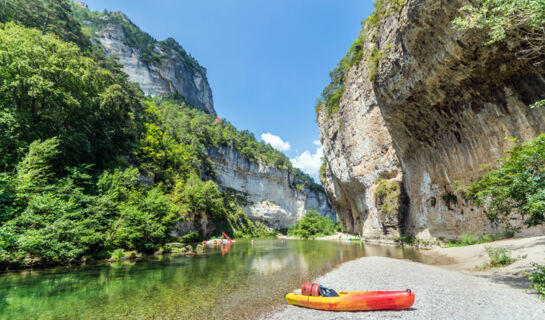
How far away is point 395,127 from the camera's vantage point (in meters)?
22.2

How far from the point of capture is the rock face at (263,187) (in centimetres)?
6619

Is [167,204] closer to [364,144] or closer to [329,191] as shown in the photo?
[364,144]

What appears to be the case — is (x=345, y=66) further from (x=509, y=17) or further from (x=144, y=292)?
(x=144, y=292)

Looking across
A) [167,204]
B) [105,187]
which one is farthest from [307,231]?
[105,187]

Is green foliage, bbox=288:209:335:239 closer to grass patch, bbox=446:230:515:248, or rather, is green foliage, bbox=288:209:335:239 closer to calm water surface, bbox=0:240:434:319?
grass patch, bbox=446:230:515:248

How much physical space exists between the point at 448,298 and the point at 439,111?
48.6 feet

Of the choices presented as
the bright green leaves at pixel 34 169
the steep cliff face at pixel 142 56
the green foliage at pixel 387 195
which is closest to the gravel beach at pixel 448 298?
the bright green leaves at pixel 34 169

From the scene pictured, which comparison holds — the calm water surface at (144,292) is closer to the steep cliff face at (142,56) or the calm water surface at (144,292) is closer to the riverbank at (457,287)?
the riverbank at (457,287)

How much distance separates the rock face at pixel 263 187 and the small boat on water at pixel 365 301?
57151 millimetres

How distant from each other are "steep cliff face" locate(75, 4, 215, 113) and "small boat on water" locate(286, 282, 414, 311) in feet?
255

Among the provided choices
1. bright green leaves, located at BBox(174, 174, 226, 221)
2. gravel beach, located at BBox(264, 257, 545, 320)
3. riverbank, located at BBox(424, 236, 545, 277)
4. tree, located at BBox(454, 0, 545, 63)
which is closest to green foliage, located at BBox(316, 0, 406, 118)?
tree, located at BBox(454, 0, 545, 63)

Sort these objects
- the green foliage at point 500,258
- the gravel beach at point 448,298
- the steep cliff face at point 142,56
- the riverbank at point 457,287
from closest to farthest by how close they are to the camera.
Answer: the gravel beach at point 448,298 < the riverbank at point 457,287 < the green foliage at point 500,258 < the steep cliff face at point 142,56

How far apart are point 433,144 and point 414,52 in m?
8.14

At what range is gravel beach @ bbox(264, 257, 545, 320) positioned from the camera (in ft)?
18.8
